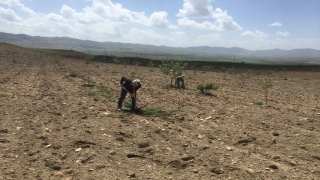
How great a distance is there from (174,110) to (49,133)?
5.63 meters

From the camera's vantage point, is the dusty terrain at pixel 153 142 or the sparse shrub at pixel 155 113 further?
the sparse shrub at pixel 155 113

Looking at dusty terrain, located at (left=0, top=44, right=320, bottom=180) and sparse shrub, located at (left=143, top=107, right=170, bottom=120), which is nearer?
dusty terrain, located at (left=0, top=44, right=320, bottom=180)

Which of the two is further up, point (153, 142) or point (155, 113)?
point (155, 113)

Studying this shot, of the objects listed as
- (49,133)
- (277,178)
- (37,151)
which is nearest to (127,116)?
(49,133)

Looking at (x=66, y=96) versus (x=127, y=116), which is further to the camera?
(x=66, y=96)

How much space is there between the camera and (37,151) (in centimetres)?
686

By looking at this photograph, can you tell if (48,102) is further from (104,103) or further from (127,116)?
(127,116)

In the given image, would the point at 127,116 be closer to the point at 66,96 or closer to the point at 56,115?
the point at 56,115

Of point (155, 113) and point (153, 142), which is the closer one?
point (153, 142)

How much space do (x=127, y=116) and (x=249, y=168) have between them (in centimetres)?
562

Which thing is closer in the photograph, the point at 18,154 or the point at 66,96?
the point at 18,154

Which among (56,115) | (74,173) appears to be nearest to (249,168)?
(74,173)

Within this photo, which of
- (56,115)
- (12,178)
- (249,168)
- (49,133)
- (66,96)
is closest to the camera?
(12,178)

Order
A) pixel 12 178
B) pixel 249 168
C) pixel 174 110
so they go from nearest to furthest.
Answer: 1. pixel 12 178
2. pixel 249 168
3. pixel 174 110
